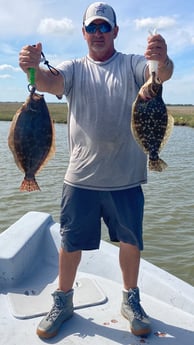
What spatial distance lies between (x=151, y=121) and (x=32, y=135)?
882 mm

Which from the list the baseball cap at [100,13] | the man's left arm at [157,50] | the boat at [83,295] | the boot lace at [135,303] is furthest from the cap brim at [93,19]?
the boat at [83,295]

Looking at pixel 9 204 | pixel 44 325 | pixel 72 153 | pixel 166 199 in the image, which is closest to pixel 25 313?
pixel 44 325

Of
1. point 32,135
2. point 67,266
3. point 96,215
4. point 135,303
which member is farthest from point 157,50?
point 135,303

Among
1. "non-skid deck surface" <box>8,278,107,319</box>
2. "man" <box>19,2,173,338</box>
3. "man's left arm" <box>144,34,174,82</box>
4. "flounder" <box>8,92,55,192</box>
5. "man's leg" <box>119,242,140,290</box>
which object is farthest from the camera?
"non-skid deck surface" <box>8,278,107,319</box>

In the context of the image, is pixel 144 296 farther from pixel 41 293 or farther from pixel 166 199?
pixel 166 199

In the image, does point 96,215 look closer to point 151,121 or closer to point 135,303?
point 135,303

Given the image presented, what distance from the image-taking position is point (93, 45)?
11.7 ft

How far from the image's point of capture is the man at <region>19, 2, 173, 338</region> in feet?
11.7

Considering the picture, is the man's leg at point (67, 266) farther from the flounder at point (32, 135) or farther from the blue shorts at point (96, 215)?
the flounder at point (32, 135)

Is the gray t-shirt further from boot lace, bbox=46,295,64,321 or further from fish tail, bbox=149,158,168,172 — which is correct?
boot lace, bbox=46,295,64,321

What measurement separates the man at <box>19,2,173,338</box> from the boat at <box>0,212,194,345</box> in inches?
6.4

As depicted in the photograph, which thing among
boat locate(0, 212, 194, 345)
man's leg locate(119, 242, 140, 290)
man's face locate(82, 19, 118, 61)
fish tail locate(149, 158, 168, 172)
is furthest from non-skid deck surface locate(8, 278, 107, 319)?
man's face locate(82, 19, 118, 61)

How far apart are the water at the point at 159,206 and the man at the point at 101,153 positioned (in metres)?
3.57

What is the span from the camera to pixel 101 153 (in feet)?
12.0
